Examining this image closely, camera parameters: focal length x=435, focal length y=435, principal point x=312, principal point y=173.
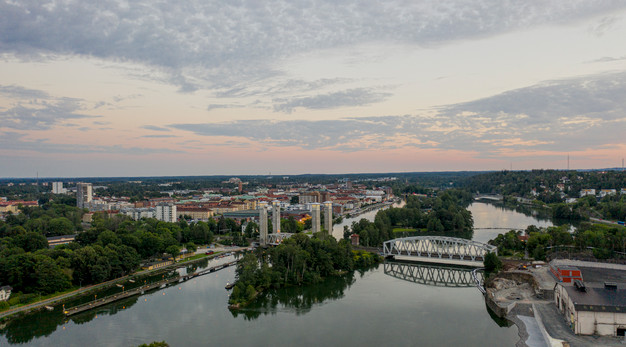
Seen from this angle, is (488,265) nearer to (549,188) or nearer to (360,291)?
(360,291)

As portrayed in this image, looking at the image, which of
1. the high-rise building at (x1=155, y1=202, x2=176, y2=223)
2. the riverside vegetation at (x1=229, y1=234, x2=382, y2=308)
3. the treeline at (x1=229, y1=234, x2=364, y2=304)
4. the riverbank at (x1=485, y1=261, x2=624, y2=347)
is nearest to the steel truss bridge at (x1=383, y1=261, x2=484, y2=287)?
the riverside vegetation at (x1=229, y1=234, x2=382, y2=308)

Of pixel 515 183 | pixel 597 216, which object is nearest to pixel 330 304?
pixel 597 216

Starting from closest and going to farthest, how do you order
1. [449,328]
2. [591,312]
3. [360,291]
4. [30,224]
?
[591,312] < [449,328] < [360,291] < [30,224]

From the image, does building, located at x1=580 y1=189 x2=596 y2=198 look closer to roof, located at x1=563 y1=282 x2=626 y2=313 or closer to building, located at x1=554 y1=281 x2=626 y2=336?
roof, located at x1=563 y1=282 x2=626 y2=313

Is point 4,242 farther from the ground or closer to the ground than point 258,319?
farther from the ground

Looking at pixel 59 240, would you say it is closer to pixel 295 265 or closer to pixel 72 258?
pixel 72 258

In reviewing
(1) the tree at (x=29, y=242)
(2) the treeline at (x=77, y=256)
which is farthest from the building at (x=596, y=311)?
(1) the tree at (x=29, y=242)
